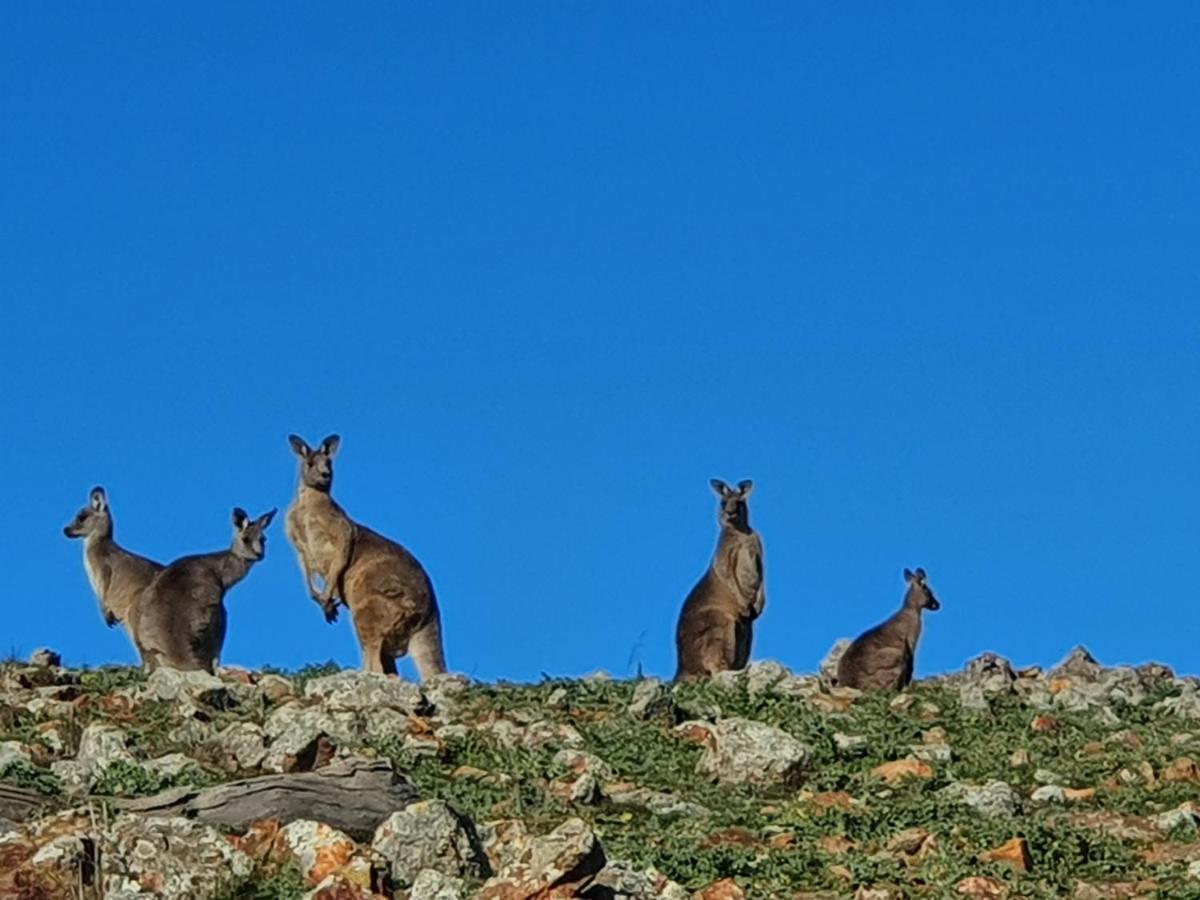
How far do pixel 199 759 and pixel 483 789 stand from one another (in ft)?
4.47

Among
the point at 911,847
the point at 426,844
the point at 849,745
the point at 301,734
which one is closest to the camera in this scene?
the point at 426,844

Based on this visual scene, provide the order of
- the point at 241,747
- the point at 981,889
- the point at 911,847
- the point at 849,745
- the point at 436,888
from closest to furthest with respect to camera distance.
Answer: the point at 436,888
the point at 981,889
the point at 911,847
the point at 241,747
the point at 849,745

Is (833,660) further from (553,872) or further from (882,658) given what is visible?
(553,872)

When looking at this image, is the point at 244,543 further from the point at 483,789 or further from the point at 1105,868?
the point at 1105,868

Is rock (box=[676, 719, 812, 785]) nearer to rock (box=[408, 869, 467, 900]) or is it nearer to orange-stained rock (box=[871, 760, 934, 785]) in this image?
orange-stained rock (box=[871, 760, 934, 785])

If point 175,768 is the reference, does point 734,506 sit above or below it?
above

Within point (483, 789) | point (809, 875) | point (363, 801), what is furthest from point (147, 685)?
point (809, 875)

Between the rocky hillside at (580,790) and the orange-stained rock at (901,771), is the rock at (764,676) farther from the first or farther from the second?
the orange-stained rock at (901,771)

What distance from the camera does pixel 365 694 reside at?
42.9ft

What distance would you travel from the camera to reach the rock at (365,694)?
42.2ft

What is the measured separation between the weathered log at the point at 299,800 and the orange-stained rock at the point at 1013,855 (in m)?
2.41

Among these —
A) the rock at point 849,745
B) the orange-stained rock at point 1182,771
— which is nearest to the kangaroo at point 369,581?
the rock at point 849,745

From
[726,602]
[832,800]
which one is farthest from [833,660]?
[832,800]

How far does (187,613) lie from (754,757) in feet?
23.4
